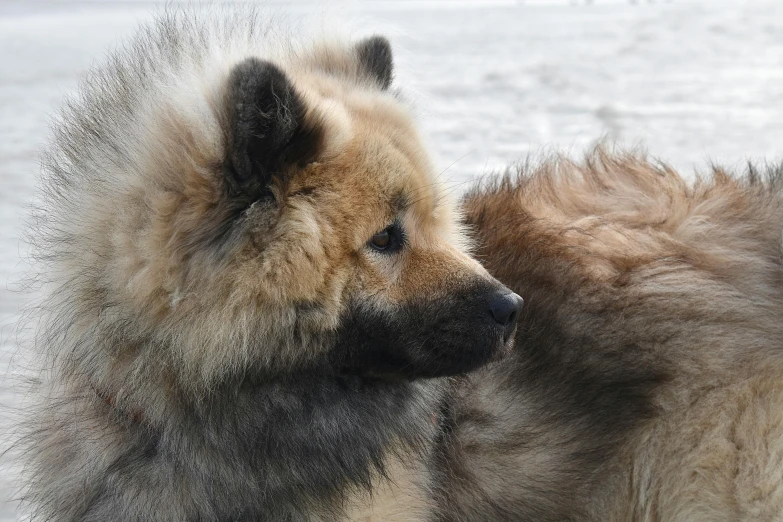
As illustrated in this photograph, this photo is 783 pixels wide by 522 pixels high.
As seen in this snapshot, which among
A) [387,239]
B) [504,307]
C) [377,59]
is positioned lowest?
[504,307]

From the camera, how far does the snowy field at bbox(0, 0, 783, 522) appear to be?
5125 millimetres

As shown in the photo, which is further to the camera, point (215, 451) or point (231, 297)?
point (215, 451)

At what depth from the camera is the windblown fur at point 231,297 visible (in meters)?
2.15

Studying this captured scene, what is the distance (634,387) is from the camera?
2.64m

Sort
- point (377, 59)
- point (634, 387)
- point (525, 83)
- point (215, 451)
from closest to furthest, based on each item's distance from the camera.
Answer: point (215, 451) < point (634, 387) < point (377, 59) < point (525, 83)

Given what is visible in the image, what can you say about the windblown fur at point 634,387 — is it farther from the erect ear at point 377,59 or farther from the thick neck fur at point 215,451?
the erect ear at point 377,59

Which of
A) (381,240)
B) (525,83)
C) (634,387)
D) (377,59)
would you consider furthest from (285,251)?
(525,83)

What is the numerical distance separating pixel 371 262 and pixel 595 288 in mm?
837

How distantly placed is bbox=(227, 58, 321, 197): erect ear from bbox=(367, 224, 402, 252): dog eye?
0.27 meters

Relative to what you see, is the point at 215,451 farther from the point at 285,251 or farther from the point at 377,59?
the point at 377,59

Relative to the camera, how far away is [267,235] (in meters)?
2.16

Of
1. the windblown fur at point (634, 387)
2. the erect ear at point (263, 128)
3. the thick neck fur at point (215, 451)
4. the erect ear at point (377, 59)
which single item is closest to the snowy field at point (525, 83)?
the erect ear at point (377, 59)

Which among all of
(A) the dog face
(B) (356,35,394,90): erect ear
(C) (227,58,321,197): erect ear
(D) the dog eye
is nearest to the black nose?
(A) the dog face

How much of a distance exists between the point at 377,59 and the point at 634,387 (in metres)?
1.34
